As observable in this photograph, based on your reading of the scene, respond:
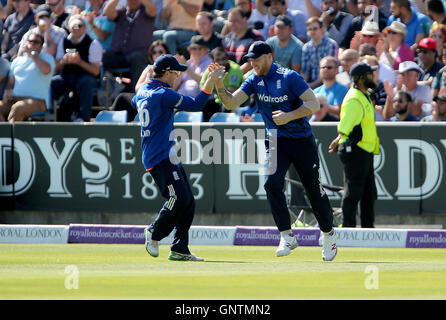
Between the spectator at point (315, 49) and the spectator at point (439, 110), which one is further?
the spectator at point (315, 49)

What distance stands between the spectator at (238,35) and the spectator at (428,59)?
293 centimetres

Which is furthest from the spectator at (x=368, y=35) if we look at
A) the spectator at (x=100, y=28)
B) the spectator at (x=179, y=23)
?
the spectator at (x=100, y=28)

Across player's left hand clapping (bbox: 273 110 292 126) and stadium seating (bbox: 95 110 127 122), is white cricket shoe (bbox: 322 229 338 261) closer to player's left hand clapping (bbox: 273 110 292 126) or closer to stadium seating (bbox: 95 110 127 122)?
player's left hand clapping (bbox: 273 110 292 126)

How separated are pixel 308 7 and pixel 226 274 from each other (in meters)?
9.76

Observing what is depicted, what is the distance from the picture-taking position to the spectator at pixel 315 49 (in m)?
17.3

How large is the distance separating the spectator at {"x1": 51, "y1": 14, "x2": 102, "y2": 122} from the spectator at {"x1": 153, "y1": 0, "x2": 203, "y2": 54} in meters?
1.30

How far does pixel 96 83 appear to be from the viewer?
1881 cm

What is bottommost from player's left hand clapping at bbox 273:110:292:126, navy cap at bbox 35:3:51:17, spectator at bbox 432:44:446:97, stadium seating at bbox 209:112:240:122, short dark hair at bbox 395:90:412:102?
stadium seating at bbox 209:112:240:122

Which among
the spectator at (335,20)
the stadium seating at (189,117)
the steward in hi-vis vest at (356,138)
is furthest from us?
the spectator at (335,20)

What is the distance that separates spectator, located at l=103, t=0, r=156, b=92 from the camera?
1897 centimetres

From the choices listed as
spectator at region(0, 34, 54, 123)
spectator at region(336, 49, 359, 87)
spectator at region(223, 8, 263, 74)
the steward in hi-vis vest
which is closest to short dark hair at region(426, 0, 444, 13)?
spectator at region(336, 49, 359, 87)

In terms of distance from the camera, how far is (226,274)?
9922 mm

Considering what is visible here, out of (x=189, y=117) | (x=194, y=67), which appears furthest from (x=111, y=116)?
(x=194, y=67)

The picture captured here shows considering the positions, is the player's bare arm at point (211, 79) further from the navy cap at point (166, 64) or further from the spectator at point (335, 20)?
the spectator at point (335, 20)
